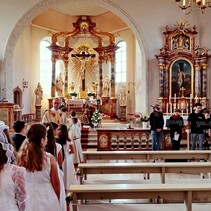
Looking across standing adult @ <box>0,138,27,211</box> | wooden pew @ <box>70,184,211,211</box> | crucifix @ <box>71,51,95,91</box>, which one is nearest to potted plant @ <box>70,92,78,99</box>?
crucifix @ <box>71,51,95,91</box>

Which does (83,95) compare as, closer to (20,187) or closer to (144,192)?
(144,192)

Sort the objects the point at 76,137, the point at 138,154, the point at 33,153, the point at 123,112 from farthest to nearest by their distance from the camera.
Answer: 1. the point at 123,112
2. the point at 76,137
3. the point at 138,154
4. the point at 33,153

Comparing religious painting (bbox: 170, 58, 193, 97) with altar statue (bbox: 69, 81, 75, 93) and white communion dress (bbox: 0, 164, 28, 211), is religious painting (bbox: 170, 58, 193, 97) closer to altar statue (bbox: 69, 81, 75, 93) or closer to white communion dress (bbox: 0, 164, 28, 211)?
altar statue (bbox: 69, 81, 75, 93)

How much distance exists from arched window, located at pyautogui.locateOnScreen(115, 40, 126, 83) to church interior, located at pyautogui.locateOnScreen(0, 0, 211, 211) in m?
0.06

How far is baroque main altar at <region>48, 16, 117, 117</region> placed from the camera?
2140 centimetres

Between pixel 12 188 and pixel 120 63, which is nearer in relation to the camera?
pixel 12 188

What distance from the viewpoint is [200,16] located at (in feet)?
50.6

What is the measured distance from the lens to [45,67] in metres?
22.5

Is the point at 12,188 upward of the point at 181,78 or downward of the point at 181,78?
downward

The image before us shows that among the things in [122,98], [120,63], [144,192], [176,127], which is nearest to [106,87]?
[122,98]

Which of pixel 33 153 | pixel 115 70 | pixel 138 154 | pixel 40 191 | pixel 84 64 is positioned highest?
pixel 84 64

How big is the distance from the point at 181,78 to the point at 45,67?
1044 centimetres

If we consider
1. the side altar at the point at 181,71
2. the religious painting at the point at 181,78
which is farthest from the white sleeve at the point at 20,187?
the religious painting at the point at 181,78

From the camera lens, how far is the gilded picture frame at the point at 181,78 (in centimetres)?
1503
